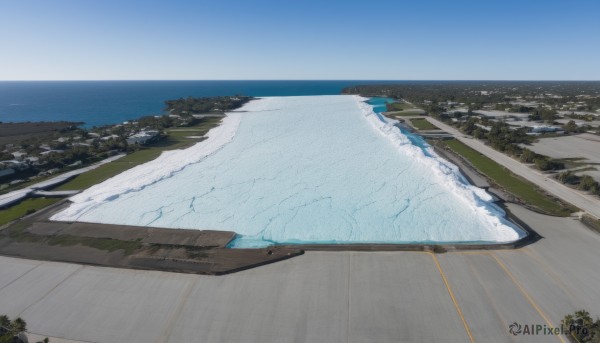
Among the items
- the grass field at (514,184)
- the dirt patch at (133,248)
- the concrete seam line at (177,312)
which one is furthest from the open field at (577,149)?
the concrete seam line at (177,312)

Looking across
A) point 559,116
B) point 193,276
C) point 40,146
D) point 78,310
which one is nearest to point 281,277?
point 193,276

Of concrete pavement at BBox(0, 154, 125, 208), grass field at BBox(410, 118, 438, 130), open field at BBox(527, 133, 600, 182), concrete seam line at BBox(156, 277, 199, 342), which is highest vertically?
grass field at BBox(410, 118, 438, 130)

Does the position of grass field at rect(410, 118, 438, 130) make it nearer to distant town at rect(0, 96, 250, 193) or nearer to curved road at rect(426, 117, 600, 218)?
curved road at rect(426, 117, 600, 218)

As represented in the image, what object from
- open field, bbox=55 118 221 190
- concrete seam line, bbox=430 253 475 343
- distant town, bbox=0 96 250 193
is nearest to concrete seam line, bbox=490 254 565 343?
concrete seam line, bbox=430 253 475 343

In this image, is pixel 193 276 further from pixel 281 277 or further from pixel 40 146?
pixel 40 146

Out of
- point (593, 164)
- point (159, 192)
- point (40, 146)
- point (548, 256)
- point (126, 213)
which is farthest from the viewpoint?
point (40, 146)
